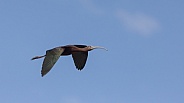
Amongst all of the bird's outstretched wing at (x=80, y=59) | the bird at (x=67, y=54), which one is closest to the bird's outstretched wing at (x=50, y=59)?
the bird at (x=67, y=54)

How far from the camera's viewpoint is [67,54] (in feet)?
92.0

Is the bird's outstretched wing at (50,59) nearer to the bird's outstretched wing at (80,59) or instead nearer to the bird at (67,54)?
the bird at (67,54)

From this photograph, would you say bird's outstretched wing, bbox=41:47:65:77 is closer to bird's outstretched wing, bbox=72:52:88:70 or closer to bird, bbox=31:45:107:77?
bird, bbox=31:45:107:77

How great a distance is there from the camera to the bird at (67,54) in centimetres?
2421

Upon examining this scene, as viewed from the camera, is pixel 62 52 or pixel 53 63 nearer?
pixel 53 63

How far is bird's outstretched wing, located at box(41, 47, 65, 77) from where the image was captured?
23.7 m

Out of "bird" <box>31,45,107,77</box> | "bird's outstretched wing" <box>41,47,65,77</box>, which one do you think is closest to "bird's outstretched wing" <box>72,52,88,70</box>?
"bird" <box>31,45,107,77</box>

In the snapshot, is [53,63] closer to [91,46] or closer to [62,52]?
[62,52]

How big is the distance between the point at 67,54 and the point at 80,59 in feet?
7.01

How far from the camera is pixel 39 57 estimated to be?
1117 inches

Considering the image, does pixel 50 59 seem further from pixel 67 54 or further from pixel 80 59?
pixel 80 59

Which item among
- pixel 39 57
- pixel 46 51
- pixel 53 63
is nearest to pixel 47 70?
pixel 53 63

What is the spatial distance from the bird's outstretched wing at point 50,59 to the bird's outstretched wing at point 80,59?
318 cm

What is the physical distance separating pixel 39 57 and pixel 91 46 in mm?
3359
